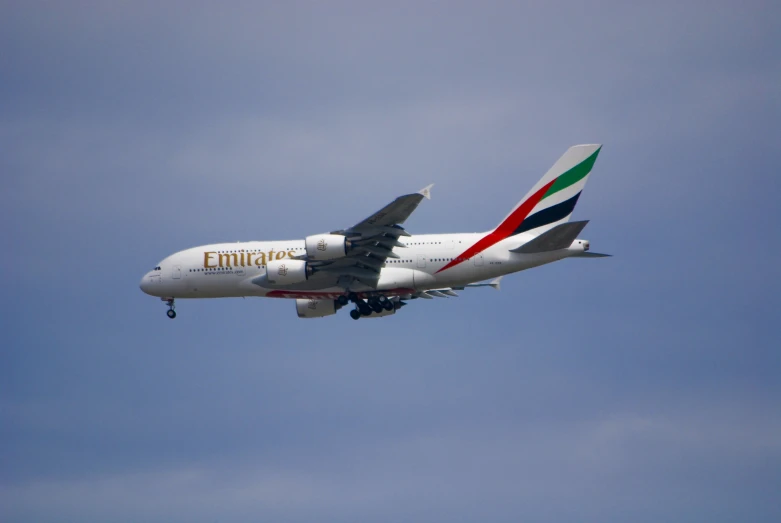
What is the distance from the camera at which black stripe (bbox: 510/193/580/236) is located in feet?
164

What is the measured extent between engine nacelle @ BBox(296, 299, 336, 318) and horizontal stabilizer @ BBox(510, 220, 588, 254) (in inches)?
433

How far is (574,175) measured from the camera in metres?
51.7

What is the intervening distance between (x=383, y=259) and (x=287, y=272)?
15.2 feet

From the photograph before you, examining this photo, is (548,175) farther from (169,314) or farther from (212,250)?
(169,314)

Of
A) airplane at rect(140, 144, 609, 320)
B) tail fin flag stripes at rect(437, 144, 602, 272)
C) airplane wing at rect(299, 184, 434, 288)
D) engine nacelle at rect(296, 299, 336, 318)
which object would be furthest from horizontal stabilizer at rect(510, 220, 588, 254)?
engine nacelle at rect(296, 299, 336, 318)

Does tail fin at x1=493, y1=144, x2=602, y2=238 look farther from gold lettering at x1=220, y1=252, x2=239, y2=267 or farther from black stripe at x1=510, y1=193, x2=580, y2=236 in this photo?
gold lettering at x1=220, y1=252, x2=239, y2=267

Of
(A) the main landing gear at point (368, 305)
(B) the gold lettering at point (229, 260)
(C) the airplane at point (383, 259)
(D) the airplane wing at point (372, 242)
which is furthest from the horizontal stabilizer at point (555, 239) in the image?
(B) the gold lettering at point (229, 260)

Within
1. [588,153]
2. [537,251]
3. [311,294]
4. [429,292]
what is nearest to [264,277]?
[311,294]

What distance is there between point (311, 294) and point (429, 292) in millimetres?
7204

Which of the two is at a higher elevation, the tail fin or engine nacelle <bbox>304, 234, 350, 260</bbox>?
the tail fin

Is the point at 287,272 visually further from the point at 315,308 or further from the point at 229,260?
the point at 315,308

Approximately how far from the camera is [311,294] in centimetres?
5125

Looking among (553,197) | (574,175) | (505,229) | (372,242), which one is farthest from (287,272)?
(574,175)

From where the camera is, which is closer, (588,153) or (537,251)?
(537,251)
